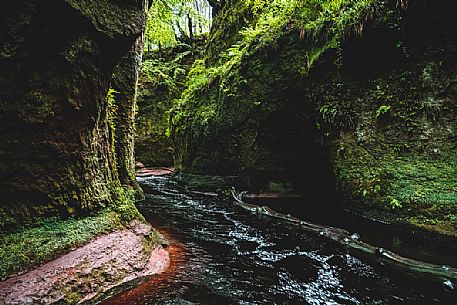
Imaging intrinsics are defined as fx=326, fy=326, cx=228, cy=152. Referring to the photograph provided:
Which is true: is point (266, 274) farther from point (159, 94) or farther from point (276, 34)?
point (159, 94)

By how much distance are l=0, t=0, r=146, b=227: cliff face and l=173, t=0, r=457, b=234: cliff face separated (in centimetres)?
573

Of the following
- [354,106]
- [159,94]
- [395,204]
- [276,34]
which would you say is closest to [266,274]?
[395,204]

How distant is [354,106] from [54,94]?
672 centimetres

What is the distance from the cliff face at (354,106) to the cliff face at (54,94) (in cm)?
573

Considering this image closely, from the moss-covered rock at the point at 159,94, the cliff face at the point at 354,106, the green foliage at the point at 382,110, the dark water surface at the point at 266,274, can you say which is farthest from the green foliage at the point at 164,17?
the dark water surface at the point at 266,274

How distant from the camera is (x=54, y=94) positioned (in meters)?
3.93

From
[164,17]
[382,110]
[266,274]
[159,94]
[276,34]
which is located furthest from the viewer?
[159,94]

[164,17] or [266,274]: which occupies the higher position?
[164,17]

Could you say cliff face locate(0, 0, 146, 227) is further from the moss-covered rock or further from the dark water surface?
the moss-covered rock

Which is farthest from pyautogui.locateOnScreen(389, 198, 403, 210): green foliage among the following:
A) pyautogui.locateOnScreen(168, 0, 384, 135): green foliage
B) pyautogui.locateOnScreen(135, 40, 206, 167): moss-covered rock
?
pyautogui.locateOnScreen(135, 40, 206, 167): moss-covered rock

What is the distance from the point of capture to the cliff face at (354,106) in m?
6.68

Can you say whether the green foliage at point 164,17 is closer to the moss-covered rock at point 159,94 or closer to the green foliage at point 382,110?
the moss-covered rock at point 159,94

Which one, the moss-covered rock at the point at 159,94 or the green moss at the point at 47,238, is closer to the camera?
the green moss at the point at 47,238

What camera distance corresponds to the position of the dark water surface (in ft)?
12.3
